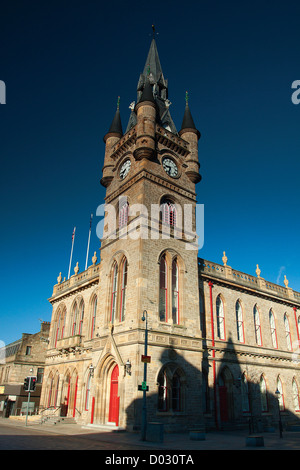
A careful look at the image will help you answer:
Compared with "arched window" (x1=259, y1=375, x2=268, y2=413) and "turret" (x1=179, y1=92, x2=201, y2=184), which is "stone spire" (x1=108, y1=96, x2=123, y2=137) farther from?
"arched window" (x1=259, y1=375, x2=268, y2=413)

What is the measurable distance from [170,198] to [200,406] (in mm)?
14414

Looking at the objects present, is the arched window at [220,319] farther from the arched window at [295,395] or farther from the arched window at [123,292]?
the arched window at [295,395]

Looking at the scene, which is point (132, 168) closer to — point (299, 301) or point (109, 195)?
point (109, 195)

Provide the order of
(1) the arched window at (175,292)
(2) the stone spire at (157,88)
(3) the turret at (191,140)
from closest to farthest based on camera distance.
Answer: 1. (1) the arched window at (175,292)
2. (3) the turret at (191,140)
3. (2) the stone spire at (157,88)

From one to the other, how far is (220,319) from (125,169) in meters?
14.3

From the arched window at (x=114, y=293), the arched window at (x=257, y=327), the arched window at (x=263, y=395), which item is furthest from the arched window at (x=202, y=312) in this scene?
the arched window at (x=263, y=395)

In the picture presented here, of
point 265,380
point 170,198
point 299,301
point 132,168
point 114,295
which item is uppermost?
point 132,168

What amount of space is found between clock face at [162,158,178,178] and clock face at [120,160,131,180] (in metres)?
2.85

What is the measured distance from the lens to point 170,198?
27.2 m

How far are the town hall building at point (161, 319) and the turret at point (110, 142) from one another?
0.10 metres

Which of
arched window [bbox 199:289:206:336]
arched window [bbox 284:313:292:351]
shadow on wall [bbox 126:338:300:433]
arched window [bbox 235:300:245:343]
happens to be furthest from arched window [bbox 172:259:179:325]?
arched window [bbox 284:313:292:351]

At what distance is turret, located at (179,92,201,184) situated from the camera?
1156 inches

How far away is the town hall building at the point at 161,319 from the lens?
2186 centimetres
